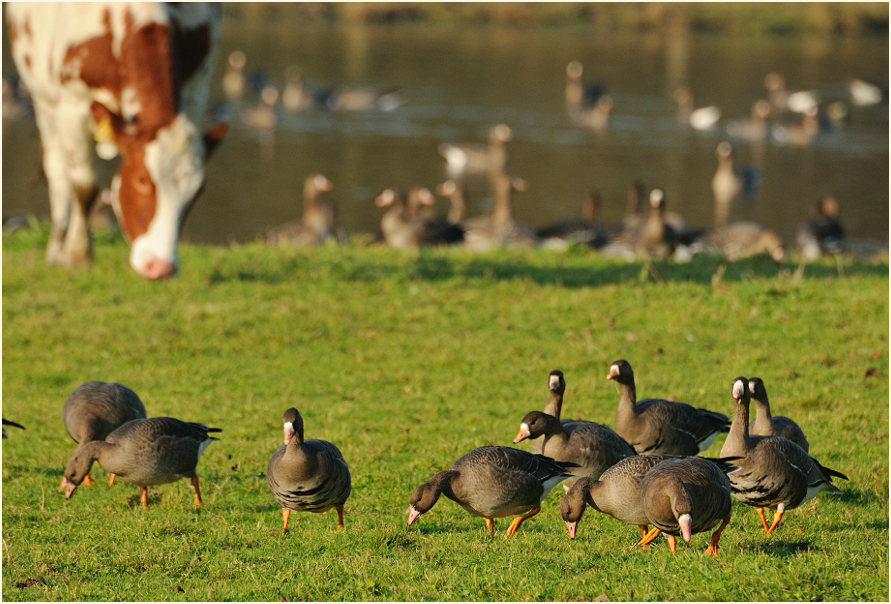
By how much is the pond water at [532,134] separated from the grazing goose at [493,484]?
53.0ft

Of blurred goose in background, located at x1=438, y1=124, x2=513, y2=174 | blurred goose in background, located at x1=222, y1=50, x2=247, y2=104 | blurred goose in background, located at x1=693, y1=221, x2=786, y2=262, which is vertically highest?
blurred goose in background, located at x1=222, y1=50, x2=247, y2=104

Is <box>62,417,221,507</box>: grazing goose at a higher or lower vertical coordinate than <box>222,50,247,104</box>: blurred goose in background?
lower

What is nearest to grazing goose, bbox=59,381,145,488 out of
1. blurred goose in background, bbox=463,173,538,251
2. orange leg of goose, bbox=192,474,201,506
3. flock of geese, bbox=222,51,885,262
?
orange leg of goose, bbox=192,474,201,506

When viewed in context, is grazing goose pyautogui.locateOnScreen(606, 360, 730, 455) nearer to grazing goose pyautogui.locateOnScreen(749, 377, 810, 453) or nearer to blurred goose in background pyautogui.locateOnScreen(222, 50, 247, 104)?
grazing goose pyautogui.locateOnScreen(749, 377, 810, 453)

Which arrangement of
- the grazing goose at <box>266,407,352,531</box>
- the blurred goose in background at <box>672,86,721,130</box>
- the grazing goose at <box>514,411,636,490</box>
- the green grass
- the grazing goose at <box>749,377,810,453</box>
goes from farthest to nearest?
the blurred goose in background at <box>672,86,721,130</box>
the grazing goose at <box>749,377,810,453</box>
the grazing goose at <box>514,411,636,490</box>
the grazing goose at <box>266,407,352,531</box>
the green grass

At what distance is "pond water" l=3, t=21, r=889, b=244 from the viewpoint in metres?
35.3

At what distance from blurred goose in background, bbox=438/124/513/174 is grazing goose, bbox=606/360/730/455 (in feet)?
88.5

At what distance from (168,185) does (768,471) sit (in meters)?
8.99

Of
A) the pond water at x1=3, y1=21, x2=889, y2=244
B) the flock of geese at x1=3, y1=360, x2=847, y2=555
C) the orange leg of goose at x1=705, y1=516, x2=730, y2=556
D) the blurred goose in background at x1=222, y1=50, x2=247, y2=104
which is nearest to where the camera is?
the orange leg of goose at x1=705, y1=516, x2=730, y2=556

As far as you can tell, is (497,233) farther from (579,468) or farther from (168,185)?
(579,468)

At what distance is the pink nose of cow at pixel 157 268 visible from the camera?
1471 centimetres

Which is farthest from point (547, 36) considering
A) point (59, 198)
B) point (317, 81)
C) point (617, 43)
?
point (59, 198)

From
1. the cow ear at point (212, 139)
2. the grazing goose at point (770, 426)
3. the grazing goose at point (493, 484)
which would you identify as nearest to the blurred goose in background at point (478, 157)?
the cow ear at point (212, 139)

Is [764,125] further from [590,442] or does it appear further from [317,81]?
[590,442]
